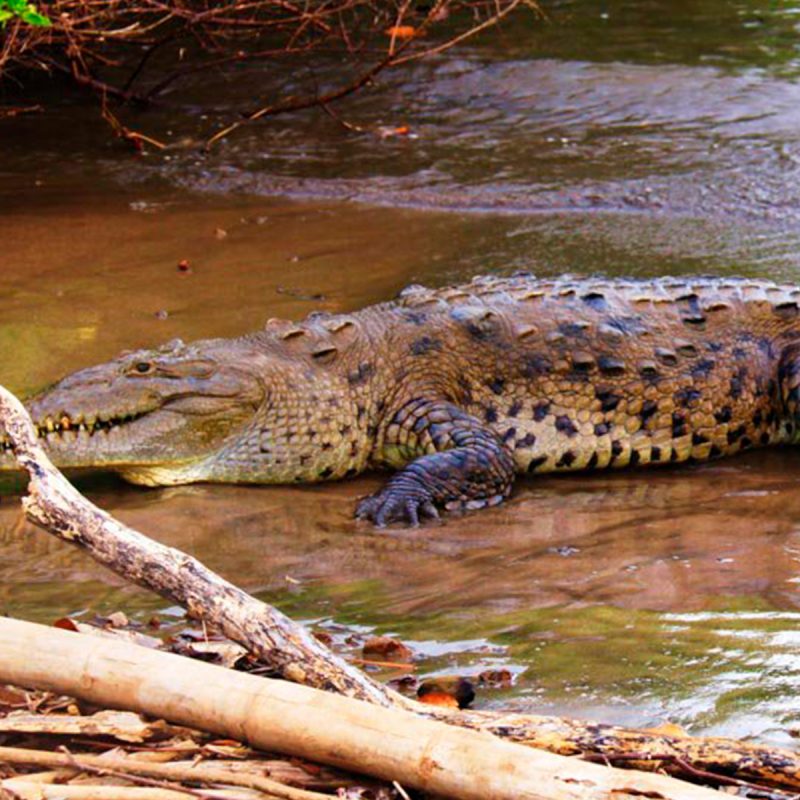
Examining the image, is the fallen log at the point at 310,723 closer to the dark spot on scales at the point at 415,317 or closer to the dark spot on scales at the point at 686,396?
the dark spot on scales at the point at 415,317

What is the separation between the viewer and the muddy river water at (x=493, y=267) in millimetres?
4418

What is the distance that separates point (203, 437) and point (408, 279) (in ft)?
8.45

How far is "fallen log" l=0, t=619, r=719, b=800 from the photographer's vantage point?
2.94 m

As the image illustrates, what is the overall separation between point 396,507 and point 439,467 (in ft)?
1.15

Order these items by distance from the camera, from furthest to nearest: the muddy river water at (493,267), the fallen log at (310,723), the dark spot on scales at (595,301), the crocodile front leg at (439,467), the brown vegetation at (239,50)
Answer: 1. the brown vegetation at (239,50)
2. the dark spot on scales at (595,301)
3. the crocodile front leg at (439,467)
4. the muddy river water at (493,267)
5. the fallen log at (310,723)

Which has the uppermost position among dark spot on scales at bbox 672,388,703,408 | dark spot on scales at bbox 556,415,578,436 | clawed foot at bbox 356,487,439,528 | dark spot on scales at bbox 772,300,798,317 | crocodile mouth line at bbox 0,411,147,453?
dark spot on scales at bbox 772,300,798,317

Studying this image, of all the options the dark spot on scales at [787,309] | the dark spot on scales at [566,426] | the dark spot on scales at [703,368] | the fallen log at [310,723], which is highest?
the fallen log at [310,723]

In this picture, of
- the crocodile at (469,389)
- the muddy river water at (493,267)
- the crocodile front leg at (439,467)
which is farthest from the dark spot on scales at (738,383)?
the crocodile front leg at (439,467)

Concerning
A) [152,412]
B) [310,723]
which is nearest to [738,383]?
[152,412]

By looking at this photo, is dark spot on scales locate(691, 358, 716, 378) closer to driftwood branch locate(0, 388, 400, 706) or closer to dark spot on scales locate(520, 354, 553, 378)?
dark spot on scales locate(520, 354, 553, 378)

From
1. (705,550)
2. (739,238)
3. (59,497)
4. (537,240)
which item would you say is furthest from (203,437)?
(739,238)

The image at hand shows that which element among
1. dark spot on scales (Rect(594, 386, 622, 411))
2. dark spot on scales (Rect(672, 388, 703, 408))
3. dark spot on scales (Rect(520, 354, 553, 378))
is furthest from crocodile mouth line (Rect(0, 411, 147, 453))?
dark spot on scales (Rect(672, 388, 703, 408))

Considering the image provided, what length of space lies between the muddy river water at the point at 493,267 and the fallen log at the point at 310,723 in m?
0.80

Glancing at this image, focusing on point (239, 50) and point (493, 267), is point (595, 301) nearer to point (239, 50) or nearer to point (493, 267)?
point (493, 267)
